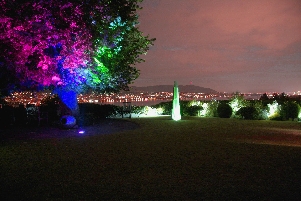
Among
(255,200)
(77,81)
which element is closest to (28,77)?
(77,81)

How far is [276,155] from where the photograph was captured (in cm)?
932

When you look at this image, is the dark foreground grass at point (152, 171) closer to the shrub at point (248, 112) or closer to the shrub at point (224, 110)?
the shrub at point (248, 112)

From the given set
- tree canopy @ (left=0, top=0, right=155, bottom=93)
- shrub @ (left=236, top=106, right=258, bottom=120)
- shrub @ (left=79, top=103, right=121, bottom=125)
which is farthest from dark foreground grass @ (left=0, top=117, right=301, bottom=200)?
shrub @ (left=79, top=103, right=121, bottom=125)

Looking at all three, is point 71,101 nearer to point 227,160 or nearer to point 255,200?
point 227,160

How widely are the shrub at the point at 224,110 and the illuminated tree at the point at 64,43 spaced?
11589 mm

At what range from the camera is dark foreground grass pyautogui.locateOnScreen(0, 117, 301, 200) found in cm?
576

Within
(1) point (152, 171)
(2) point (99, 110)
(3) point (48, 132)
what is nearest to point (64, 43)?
(3) point (48, 132)

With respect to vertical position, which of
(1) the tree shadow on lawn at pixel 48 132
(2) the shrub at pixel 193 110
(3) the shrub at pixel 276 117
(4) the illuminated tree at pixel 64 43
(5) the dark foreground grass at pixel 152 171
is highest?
(4) the illuminated tree at pixel 64 43

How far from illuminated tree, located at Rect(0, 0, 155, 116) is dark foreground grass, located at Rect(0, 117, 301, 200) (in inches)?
226

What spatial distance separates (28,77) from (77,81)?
258 centimetres

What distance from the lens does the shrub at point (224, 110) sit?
1092 inches

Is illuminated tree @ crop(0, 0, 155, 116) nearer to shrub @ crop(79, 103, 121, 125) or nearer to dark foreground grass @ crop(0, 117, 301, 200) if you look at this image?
dark foreground grass @ crop(0, 117, 301, 200)

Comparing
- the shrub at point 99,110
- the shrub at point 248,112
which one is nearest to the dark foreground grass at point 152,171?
the shrub at point 248,112

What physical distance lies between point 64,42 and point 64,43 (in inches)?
2.2
